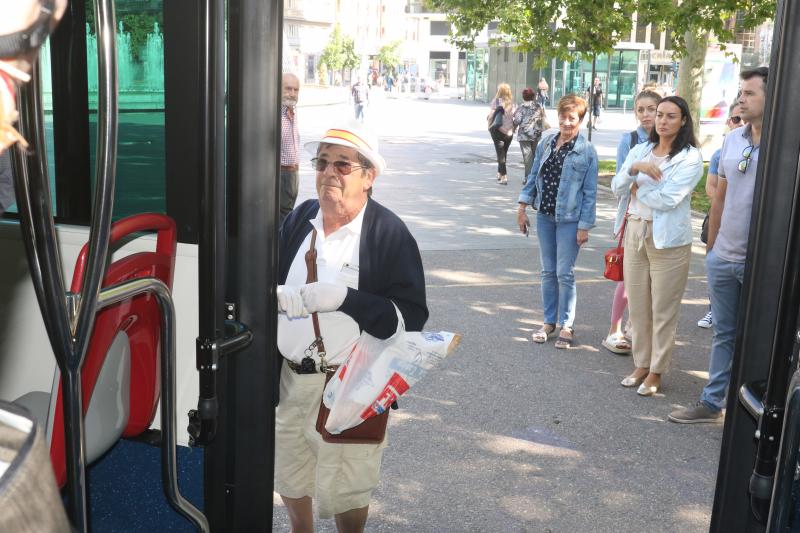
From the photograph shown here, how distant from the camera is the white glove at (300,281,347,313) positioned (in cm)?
293

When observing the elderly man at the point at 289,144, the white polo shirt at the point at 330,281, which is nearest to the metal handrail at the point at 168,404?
the white polo shirt at the point at 330,281

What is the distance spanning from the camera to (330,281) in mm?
3039

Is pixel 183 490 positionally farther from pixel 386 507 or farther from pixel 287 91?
pixel 287 91

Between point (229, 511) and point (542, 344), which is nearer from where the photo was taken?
point (229, 511)

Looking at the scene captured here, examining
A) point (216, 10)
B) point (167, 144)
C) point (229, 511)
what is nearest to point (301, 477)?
Result: point (229, 511)

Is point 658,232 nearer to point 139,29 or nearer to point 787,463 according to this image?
point 139,29

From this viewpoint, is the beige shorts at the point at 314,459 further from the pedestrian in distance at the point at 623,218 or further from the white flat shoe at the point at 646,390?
the pedestrian in distance at the point at 623,218

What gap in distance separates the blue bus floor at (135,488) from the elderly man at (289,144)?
188 inches

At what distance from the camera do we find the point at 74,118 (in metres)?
2.63

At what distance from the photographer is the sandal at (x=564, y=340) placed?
630 centimetres

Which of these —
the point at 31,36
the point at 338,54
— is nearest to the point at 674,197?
the point at 31,36

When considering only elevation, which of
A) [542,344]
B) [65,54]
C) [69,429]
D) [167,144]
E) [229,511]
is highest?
[65,54]

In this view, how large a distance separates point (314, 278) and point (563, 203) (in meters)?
3.39

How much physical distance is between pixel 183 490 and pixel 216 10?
140 cm
